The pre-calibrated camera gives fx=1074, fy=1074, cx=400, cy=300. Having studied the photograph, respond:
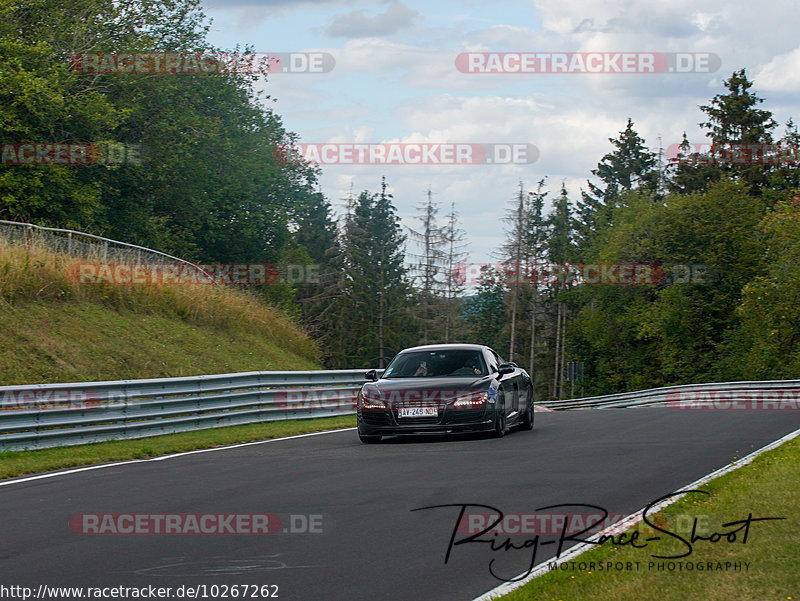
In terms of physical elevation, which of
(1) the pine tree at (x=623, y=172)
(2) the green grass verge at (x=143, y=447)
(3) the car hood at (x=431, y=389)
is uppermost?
(1) the pine tree at (x=623, y=172)

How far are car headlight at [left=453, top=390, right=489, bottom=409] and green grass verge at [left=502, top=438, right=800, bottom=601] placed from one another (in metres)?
6.85

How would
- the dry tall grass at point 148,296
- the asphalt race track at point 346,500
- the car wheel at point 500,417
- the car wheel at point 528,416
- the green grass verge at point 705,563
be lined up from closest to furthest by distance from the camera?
1. the green grass verge at point 705,563
2. the asphalt race track at point 346,500
3. the car wheel at point 500,417
4. the car wheel at point 528,416
5. the dry tall grass at point 148,296

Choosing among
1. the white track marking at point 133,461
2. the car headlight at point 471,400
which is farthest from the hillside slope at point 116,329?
the car headlight at point 471,400

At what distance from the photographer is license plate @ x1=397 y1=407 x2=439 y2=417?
15523 mm

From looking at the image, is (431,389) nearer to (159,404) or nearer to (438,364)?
(438,364)

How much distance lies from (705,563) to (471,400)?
9.28 metres

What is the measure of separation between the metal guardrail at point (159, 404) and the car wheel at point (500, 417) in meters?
5.90

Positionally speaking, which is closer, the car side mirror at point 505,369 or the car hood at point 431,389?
the car hood at point 431,389

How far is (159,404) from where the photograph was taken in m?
18.3

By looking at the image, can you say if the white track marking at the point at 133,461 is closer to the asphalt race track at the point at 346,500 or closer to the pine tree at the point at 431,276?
the asphalt race track at the point at 346,500

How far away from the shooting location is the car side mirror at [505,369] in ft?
55.5

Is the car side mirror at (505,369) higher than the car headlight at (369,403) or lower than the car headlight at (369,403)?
higher

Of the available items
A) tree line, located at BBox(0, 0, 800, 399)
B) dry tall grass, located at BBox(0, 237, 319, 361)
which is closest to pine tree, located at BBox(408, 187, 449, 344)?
tree line, located at BBox(0, 0, 800, 399)

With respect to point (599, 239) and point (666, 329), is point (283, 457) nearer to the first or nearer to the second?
point (666, 329)
